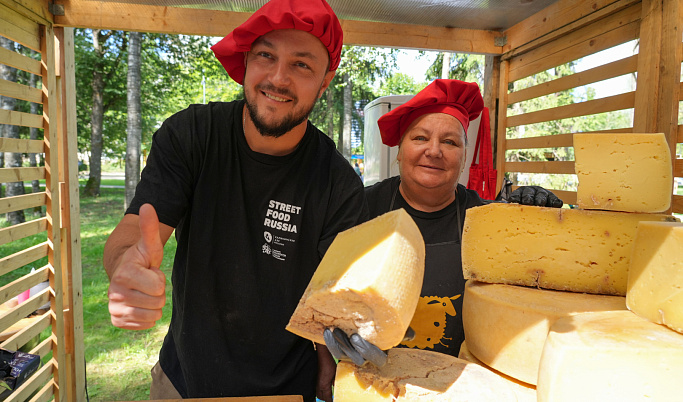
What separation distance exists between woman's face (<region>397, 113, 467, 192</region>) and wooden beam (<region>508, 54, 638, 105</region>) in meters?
1.20

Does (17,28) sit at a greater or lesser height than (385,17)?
lesser

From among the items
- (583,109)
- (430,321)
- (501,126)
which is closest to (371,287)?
(430,321)

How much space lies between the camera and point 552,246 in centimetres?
138

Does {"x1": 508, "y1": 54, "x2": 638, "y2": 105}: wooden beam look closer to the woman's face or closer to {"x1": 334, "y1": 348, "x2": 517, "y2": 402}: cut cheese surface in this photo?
the woman's face

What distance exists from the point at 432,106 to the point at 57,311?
3.10 meters

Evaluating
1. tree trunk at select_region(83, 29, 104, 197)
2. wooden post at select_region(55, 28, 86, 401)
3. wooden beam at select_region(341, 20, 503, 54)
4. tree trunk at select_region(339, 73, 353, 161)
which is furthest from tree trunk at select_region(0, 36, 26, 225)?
tree trunk at select_region(339, 73, 353, 161)

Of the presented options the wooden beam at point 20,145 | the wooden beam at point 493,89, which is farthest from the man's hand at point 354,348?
the wooden beam at point 493,89

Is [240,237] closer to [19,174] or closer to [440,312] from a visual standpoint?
[440,312]

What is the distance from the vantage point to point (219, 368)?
179 centimetres

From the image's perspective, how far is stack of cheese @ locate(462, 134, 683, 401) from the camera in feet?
3.49

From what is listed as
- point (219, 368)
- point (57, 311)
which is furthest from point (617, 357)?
point (57, 311)

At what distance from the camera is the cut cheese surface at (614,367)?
89 cm

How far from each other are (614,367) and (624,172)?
2.38 ft

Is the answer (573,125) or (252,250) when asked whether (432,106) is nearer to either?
(252,250)
